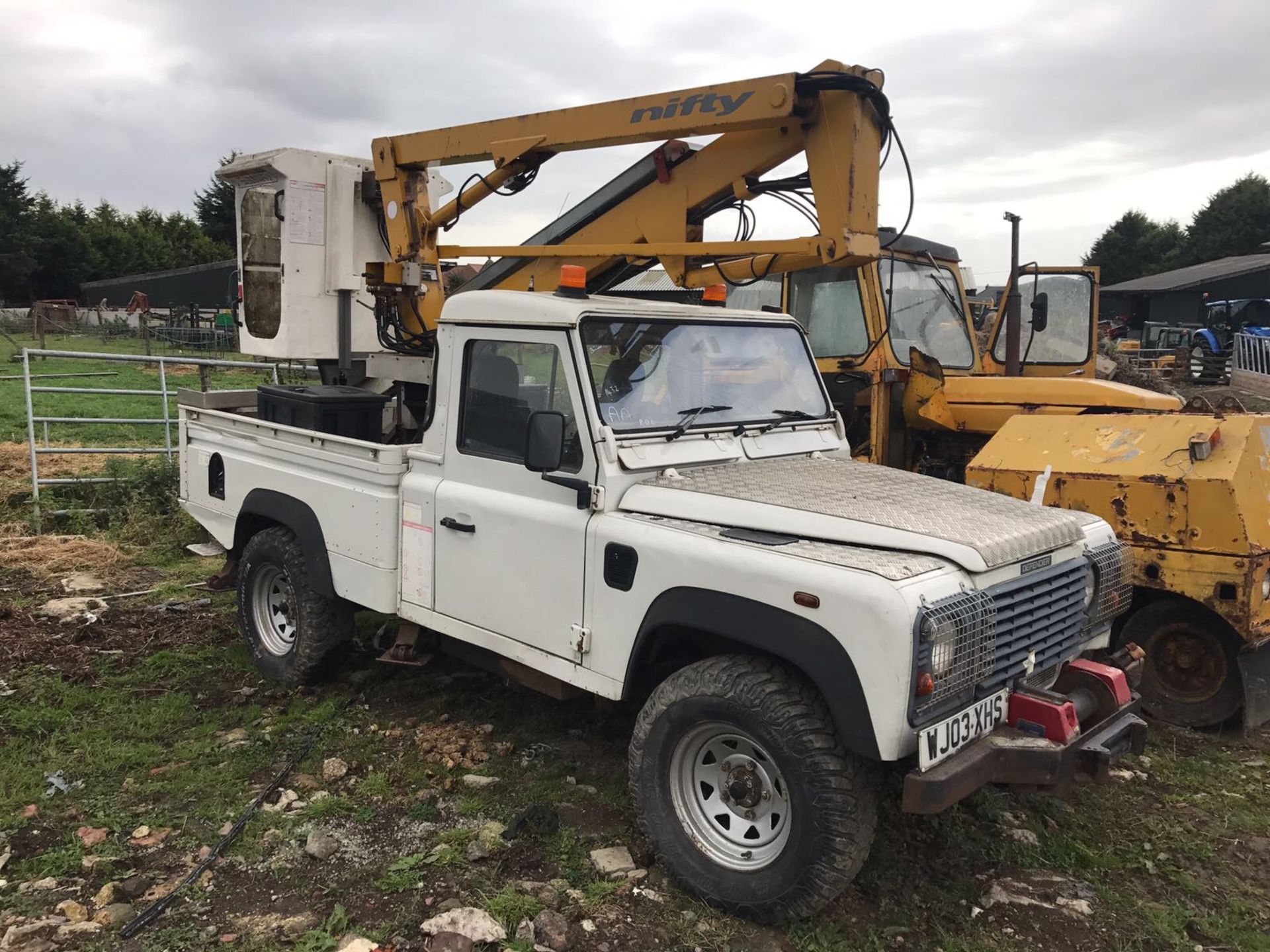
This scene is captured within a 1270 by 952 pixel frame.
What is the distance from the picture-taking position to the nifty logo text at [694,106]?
4.56 metres

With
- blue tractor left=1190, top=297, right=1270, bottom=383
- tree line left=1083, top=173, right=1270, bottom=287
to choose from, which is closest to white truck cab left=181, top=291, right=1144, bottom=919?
blue tractor left=1190, top=297, right=1270, bottom=383

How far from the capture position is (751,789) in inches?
130

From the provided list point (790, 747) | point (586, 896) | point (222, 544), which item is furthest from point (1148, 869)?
point (222, 544)

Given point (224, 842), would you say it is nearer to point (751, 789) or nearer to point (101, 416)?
point (751, 789)

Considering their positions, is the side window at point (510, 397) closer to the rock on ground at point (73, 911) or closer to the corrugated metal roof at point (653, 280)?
the corrugated metal roof at point (653, 280)

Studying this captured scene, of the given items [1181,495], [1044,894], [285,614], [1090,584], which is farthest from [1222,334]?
[285,614]

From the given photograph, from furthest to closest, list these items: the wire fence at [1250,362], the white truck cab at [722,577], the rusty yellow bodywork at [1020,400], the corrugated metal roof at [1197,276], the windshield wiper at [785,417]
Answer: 1. the corrugated metal roof at [1197,276]
2. the wire fence at [1250,362]
3. the rusty yellow bodywork at [1020,400]
4. the windshield wiper at [785,417]
5. the white truck cab at [722,577]

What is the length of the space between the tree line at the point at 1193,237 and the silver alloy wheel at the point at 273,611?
59.1 meters

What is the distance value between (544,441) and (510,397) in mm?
635

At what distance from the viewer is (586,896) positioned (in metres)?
3.40

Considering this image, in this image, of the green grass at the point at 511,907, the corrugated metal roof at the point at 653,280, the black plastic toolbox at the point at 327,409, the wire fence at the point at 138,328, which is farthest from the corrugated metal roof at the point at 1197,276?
the green grass at the point at 511,907

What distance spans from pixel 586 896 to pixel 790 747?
1.00 meters

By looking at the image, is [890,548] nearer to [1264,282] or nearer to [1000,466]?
[1000,466]

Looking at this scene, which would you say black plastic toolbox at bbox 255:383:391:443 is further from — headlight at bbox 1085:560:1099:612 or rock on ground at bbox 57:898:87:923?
headlight at bbox 1085:560:1099:612
